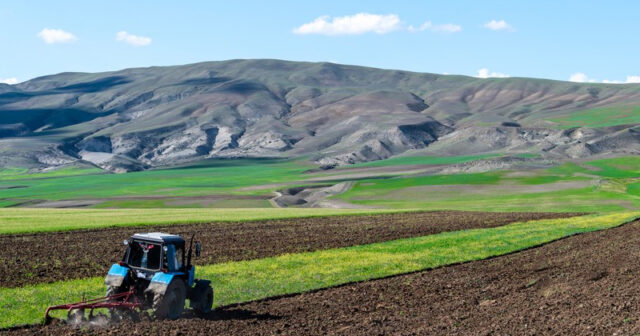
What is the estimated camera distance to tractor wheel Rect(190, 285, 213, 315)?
861 inches

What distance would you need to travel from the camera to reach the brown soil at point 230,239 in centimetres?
3259

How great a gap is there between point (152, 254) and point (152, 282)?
1.16 metres

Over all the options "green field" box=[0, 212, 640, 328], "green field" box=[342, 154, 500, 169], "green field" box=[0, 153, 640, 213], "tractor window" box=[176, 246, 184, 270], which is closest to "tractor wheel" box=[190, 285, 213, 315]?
"tractor window" box=[176, 246, 184, 270]

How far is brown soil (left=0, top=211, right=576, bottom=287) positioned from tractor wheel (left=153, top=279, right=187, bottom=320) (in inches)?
424

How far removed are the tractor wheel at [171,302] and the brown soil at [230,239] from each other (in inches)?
424

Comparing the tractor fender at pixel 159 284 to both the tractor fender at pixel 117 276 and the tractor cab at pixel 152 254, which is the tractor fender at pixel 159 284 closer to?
the tractor cab at pixel 152 254

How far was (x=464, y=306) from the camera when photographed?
23.5 m

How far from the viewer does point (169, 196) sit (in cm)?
10719

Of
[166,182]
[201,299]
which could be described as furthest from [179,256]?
[166,182]

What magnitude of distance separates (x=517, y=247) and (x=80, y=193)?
9676 cm

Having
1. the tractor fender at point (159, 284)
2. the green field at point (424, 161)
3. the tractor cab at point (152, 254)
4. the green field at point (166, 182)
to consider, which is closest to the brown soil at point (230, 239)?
the tractor cab at point (152, 254)

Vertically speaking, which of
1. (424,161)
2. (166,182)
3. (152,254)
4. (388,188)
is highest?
(152,254)

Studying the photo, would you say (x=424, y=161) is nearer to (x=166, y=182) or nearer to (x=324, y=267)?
(x=166, y=182)

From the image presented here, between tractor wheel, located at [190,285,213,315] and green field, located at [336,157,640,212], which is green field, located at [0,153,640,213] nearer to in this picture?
green field, located at [336,157,640,212]
